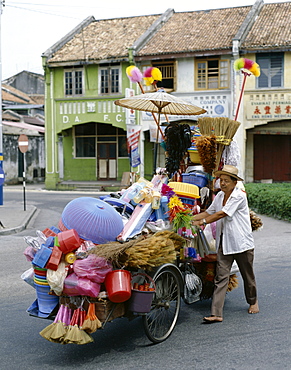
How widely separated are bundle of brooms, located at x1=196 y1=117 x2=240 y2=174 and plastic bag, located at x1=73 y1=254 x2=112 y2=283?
83.6 inches

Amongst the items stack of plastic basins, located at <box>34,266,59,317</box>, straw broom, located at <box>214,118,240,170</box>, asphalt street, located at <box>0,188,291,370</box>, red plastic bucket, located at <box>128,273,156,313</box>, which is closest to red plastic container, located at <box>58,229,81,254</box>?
stack of plastic basins, located at <box>34,266,59,317</box>

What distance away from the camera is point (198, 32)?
2722 cm

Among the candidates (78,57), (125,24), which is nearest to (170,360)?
(78,57)

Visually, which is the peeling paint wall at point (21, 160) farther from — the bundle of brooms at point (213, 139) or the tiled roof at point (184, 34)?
the bundle of brooms at point (213, 139)

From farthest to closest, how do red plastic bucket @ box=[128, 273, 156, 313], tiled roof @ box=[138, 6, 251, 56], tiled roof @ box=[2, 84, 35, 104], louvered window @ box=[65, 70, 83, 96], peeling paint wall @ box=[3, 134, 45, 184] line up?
tiled roof @ box=[2, 84, 35, 104], peeling paint wall @ box=[3, 134, 45, 184], louvered window @ box=[65, 70, 83, 96], tiled roof @ box=[138, 6, 251, 56], red plastic bucket @ box=[128, 273, 156, 313]

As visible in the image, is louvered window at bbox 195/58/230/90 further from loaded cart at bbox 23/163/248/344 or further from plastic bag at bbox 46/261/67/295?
plastic bag at bbox 46/261/67/295

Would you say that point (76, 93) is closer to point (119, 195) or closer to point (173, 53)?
point (173, 53)

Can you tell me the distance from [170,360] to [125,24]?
2836 cm

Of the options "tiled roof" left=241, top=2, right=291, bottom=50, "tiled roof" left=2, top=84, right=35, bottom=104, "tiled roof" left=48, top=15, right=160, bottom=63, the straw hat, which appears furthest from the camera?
"tiled roof" left=2, top=84, right=35, bottom=104

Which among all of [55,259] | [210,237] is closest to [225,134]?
[210,237]

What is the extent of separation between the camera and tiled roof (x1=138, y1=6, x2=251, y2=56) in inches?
1016

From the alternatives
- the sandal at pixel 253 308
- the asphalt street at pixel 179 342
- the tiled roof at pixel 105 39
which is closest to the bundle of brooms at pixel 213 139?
the sandal at pixel 253 308

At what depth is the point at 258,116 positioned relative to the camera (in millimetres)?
25406

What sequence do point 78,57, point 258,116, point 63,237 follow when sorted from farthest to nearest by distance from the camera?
point 78,57 → point 258,116 → point 63,237
